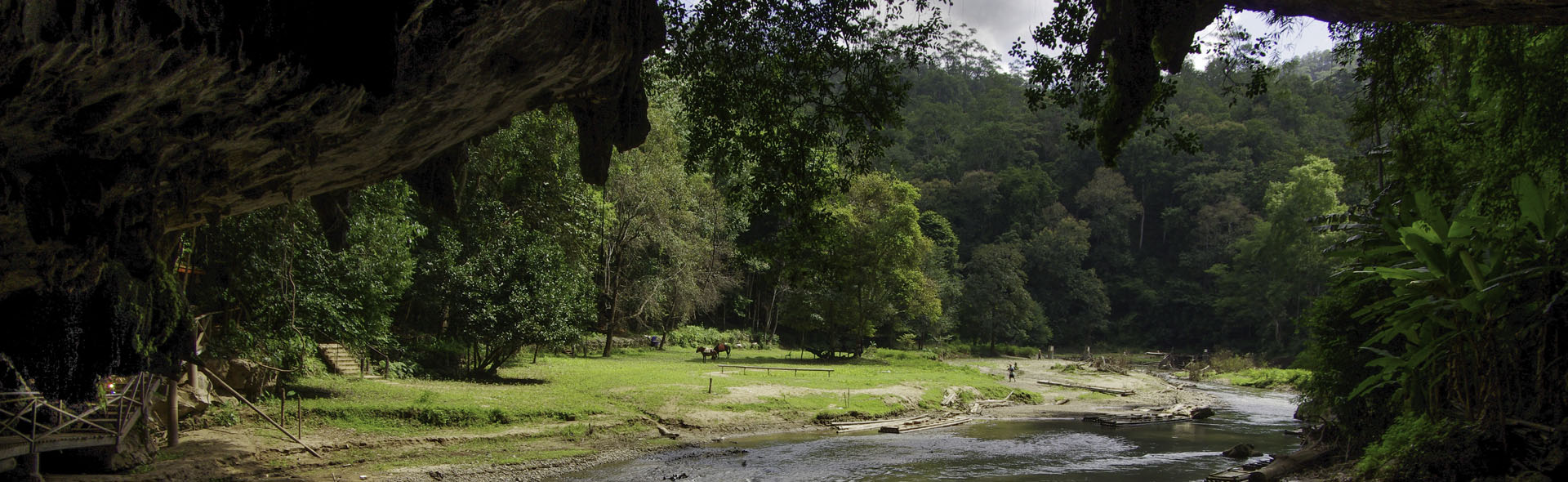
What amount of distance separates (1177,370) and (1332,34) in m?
43.8

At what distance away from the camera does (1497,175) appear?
8.55m

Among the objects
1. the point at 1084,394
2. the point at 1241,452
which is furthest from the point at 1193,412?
the point at 1241,452

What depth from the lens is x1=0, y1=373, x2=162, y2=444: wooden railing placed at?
8828 mm

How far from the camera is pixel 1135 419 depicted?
22.5 m

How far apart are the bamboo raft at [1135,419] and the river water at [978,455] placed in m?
0.30

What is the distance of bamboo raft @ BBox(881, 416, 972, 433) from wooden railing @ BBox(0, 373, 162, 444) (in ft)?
45.8

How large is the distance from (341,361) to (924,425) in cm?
1378

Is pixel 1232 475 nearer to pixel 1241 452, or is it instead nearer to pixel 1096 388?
pixel 1241 452

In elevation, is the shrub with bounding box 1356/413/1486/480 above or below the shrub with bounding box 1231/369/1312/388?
above

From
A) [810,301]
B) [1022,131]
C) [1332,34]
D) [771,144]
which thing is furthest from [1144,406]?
[1022,131]

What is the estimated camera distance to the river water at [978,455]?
1393 centimetres

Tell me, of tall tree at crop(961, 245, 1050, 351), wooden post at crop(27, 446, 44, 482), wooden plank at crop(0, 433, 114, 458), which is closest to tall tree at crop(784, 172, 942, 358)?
tall tree at crop(961, 245, 1050, 351)

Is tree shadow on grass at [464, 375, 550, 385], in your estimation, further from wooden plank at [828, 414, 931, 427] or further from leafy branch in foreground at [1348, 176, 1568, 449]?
leafy branch in foreground at [1348, 176, 1568, 449]

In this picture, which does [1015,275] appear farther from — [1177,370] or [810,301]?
[810,301]
